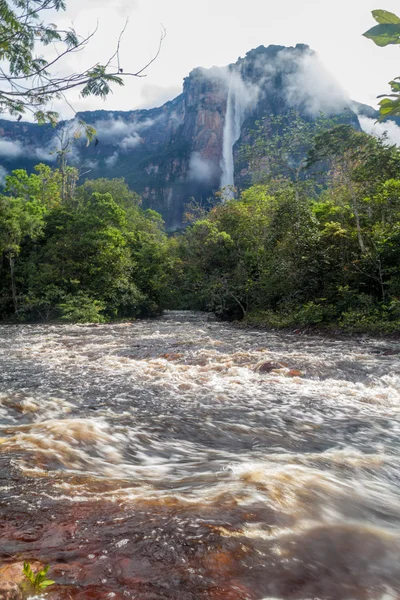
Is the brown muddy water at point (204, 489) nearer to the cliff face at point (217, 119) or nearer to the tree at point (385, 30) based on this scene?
the tree at point (385, 30)

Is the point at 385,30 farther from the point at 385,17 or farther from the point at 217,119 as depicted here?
the point at 217,119

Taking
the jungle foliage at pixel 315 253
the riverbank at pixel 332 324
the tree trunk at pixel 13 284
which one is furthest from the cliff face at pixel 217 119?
the riverbank at pixel 332 324

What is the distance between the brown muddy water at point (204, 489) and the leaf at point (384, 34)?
1843mm

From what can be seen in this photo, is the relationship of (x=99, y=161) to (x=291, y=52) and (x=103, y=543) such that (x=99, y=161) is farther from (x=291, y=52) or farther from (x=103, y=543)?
(x=103, y=543)

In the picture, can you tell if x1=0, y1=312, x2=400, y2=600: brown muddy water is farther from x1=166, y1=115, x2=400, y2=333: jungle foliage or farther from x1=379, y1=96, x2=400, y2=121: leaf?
x1=166, y1=115, x2=400, y2=333: jungle foliage

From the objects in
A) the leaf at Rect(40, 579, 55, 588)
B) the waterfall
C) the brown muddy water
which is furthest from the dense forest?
the waterfall

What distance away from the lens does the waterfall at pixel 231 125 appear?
107938 mm

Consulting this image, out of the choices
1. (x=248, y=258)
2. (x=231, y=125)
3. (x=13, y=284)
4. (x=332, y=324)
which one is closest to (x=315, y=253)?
(x=332, y=324)

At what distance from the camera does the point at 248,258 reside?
21.7 meters

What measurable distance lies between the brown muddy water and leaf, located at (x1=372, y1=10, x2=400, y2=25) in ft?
6.21

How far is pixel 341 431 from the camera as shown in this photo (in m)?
3.82

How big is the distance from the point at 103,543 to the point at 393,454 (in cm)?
265

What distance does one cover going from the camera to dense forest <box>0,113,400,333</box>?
14273mm

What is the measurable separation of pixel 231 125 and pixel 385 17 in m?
126
